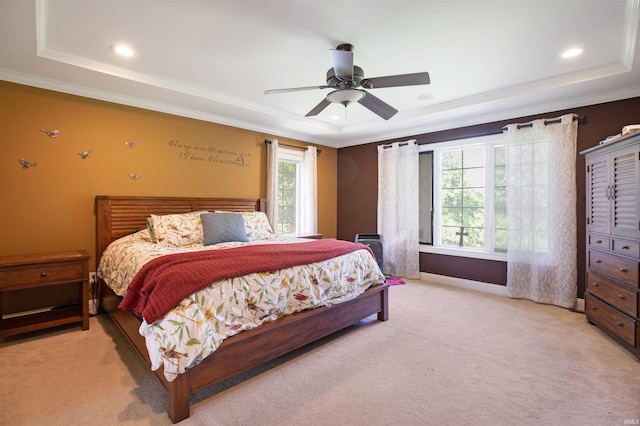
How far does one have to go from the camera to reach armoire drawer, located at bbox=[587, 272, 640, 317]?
2365 mm

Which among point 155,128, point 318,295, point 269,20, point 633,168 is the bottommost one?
point 318,295

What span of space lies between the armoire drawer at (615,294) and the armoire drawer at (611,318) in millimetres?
52

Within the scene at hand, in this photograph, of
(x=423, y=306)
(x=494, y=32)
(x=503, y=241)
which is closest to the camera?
(x=494, y=32)

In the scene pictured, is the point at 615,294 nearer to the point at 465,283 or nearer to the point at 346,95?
the point at 465,283

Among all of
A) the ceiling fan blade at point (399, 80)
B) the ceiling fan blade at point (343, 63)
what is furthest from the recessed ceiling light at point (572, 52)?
the ceiling fan blade at point (343, 63)

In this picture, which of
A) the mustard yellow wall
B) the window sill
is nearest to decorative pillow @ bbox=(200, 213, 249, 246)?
the mustard yellow wall

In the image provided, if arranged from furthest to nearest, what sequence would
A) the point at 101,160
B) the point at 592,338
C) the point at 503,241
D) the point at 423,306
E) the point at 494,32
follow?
1. the point at 503,241
2. the point at 423,306
3. the point at 101,160
4. the point at 592,338
5. the point at 494,32

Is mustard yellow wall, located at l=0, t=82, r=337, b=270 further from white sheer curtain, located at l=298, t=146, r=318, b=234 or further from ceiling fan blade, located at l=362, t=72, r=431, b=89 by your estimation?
ceiling fan blade, located at l=362, t=72, r=431, b=89

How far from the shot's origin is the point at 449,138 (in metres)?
4.52

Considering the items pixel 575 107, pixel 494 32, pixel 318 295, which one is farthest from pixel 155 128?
pixel 575 107

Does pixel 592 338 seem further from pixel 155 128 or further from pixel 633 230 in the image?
pixel 155 128

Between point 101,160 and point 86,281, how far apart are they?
130cm

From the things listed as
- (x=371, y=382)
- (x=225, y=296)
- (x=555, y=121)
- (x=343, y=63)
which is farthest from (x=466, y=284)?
(x=225, y=296)

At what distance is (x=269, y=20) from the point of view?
7.13 ft
